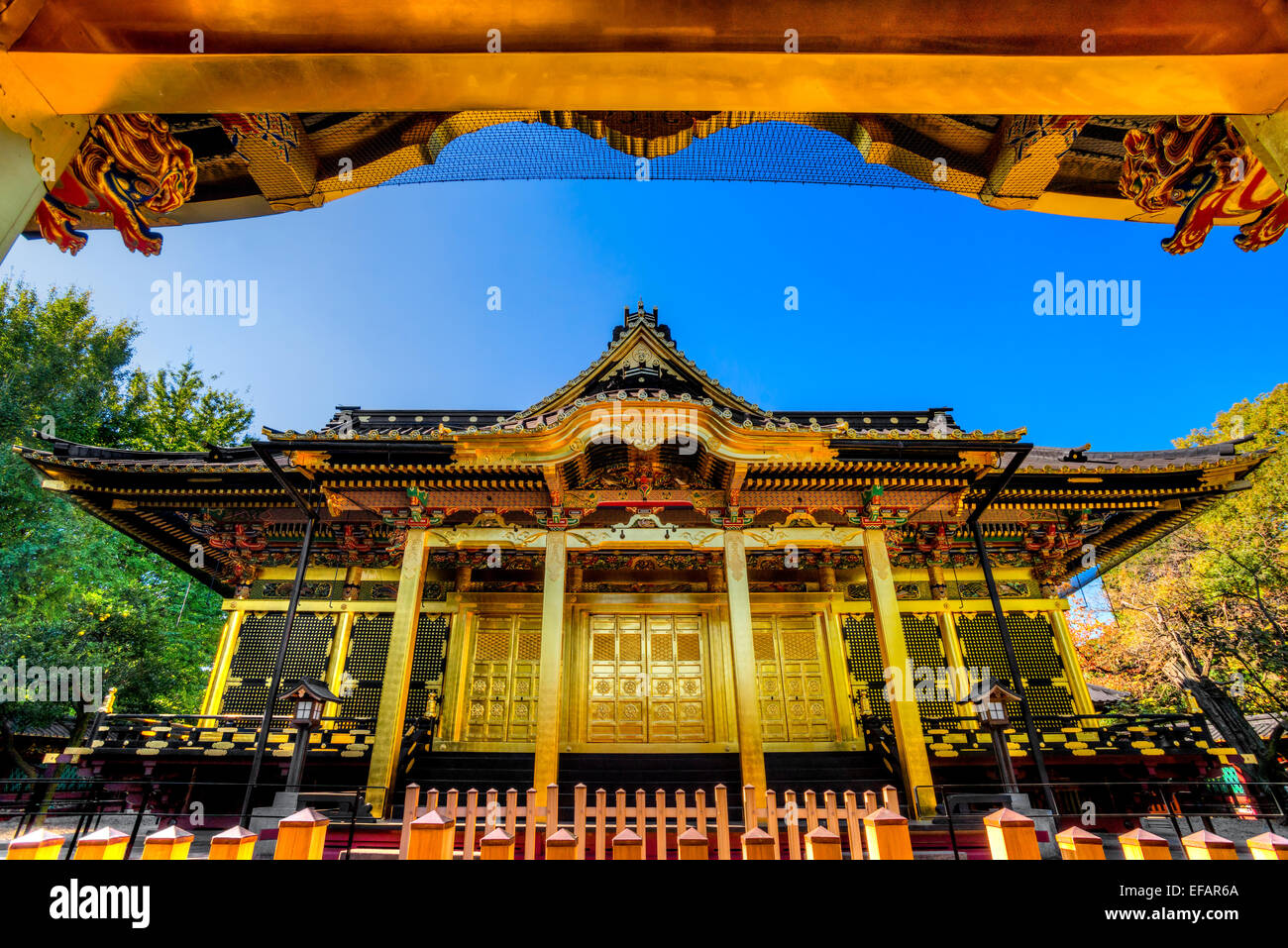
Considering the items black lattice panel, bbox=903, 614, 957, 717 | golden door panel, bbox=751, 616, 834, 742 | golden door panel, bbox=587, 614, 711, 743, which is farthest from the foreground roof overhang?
golden door panel, bbox=587, 614, 711, 743

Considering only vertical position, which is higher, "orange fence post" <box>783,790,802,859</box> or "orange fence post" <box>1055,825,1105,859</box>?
"orange fence post" <box>1055,825,1105,859</box>

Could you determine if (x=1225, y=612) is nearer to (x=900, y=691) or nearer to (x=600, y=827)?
(x=900, y=691)

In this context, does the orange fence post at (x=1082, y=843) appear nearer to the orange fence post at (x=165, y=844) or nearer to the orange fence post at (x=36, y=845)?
the orange fence post at (x=165, y=844)

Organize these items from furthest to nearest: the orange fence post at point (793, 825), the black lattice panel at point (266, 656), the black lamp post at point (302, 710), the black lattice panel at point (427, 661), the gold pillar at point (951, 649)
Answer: the gold pillar at point (951, 649)
the black lattice panel at point (427, 661)
the black lattice panel at point (266, 656)
the black lamp post at point (302, 710)
the orange fence post at point (793, 825)

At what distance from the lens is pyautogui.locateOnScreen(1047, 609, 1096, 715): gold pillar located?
38.0 feet

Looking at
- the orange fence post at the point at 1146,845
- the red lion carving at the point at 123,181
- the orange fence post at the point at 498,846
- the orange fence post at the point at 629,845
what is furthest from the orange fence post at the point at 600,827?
the red lion carving at the point at 123,181

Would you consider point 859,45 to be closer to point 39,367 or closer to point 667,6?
point 667,6

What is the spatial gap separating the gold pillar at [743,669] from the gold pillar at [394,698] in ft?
16.8

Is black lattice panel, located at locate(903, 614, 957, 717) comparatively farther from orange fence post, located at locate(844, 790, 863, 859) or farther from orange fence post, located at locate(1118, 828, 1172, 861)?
orange fence post, located at locate(1118, 828, 1172, 861)

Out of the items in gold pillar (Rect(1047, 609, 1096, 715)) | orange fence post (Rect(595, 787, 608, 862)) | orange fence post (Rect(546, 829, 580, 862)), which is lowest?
orange fence post (Rect(595, 787, 608, 862))

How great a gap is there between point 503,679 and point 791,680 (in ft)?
19.6

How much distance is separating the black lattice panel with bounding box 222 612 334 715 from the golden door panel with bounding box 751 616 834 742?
346 inches

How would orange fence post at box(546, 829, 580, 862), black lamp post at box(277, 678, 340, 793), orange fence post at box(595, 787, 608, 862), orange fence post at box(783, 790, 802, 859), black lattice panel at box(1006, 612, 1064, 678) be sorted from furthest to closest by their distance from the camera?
black lattice panel at box(1006, 612, 1064, 678), black lamp post at box(277, 678, 340, 793), orange fence post at box(595, 787, 608, 862), orange fence post at box(783, 790, 802, 859), orange fence post at box(546, 829, 580, 862)

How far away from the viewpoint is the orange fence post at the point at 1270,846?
2076mm
